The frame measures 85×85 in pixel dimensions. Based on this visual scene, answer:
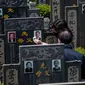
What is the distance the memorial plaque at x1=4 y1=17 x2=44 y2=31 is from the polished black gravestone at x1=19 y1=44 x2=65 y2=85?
74.8 inches

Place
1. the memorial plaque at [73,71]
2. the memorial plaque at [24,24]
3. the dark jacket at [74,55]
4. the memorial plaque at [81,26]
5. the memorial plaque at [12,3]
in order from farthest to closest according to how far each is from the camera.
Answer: the memorial plaque at [81,26] < the memorial plaque at [12,3] < the memorial plaque at [24,24] < the memorial plaque at [73,71] < the dark jacket at [74,55]

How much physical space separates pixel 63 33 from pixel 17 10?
4996 millimetres

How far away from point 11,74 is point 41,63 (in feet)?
1.61

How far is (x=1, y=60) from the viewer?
26.0 ft

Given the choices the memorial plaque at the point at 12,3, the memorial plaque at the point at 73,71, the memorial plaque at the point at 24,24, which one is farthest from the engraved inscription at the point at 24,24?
the memorial plaque at the point at 73,71

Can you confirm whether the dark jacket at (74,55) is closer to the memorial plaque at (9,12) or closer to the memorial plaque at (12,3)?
the memorial plaque at (12,3)

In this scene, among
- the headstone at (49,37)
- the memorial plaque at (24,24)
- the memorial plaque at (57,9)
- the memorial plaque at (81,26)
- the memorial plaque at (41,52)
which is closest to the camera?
the memorial plaque at (41,52)

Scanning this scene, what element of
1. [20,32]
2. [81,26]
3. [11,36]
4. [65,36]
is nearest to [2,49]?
[11,36]

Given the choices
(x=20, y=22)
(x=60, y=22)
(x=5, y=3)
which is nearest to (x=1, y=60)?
(x=20, y=22)

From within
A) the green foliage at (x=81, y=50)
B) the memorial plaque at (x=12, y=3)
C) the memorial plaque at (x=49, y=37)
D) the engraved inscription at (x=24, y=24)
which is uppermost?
the memorial plaque at (x=12, y=3)

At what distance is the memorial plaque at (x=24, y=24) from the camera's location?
782cm

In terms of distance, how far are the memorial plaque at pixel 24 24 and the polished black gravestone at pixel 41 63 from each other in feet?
6.23

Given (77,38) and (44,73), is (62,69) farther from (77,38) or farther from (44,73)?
(77,38)

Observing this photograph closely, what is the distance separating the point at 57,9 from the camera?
37.0 feet
